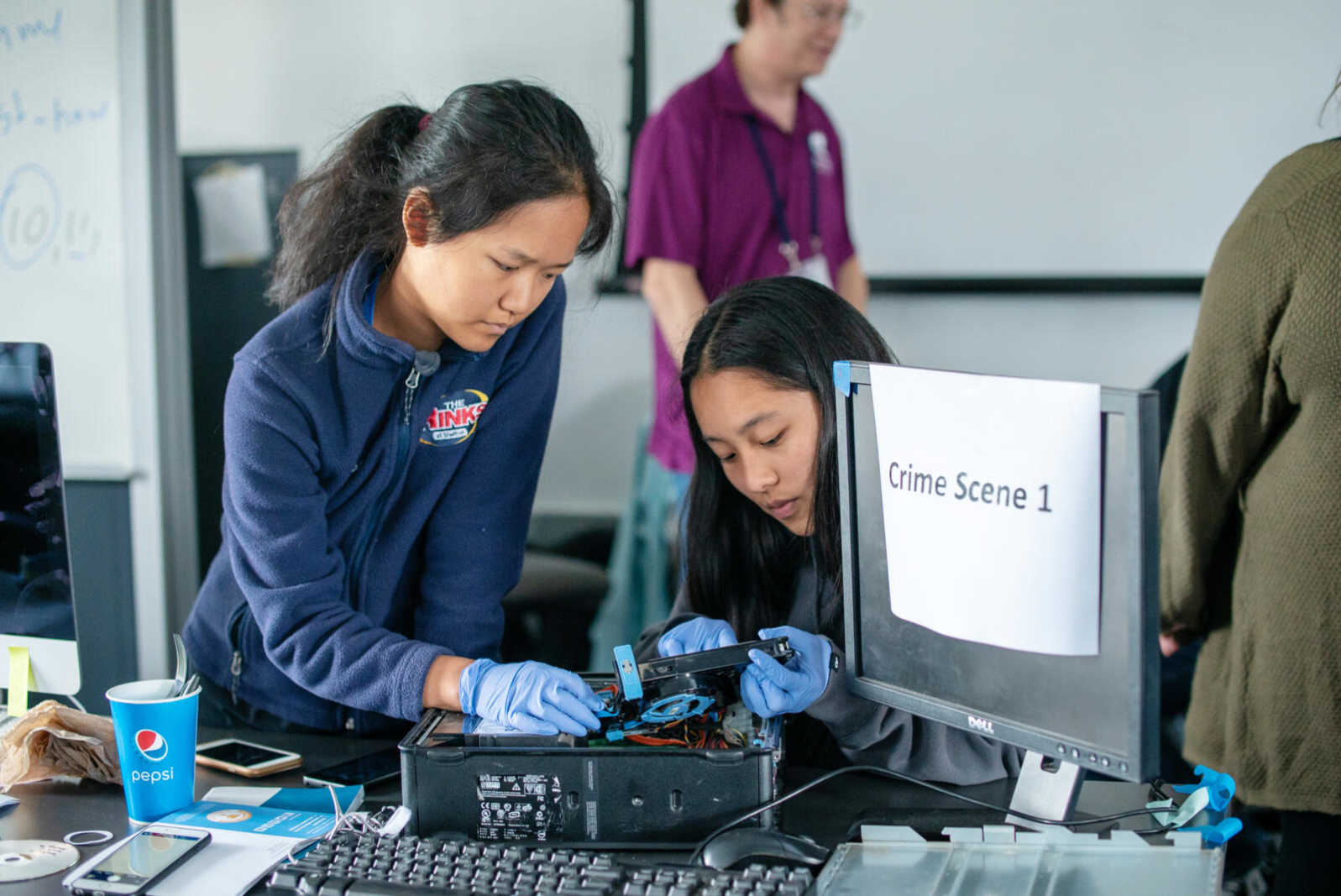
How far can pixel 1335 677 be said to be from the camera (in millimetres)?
1288

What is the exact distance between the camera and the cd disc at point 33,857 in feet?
2.97

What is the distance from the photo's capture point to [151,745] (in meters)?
1.00

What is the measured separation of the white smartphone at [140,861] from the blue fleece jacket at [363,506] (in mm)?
→ 220

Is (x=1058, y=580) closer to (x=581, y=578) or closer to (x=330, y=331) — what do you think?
(x=330, y=331)

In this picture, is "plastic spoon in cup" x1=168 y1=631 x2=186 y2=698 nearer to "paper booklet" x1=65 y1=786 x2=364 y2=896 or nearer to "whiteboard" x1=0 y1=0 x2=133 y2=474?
"paper booklet" x1=65 y1=786 x2=364 y2=896

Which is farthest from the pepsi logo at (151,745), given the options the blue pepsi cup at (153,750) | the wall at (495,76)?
the wall at (495,76)

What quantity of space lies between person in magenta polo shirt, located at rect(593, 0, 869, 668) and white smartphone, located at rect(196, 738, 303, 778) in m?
1.14

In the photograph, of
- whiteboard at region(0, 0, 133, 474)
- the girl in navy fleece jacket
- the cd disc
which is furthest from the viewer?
whiteboard at region(0, 0, 133, 474)

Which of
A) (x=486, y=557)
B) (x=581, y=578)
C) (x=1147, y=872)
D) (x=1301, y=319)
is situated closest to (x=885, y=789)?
(x=1147, y=872)

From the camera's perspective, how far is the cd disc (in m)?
0.91

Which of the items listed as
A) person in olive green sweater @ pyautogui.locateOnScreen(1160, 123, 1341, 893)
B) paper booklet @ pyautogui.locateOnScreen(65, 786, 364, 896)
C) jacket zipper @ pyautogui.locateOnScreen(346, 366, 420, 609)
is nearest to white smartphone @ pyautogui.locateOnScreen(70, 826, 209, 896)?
paper booklet @ pyautogui.locateOnScreen(65, 786, 364, 896)

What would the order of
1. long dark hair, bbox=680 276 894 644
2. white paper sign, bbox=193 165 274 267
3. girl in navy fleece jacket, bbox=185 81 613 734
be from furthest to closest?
white paper sign, bbox=193 165 274 267, long dark hair, bbox=680 276 894 644, girl in navy fleece jacket, bbox=185 81 613 734

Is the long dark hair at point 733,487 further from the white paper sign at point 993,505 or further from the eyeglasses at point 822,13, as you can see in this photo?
the eyeglasses at point 822,13

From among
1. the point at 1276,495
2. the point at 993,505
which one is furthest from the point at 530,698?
the point at 1276,495
